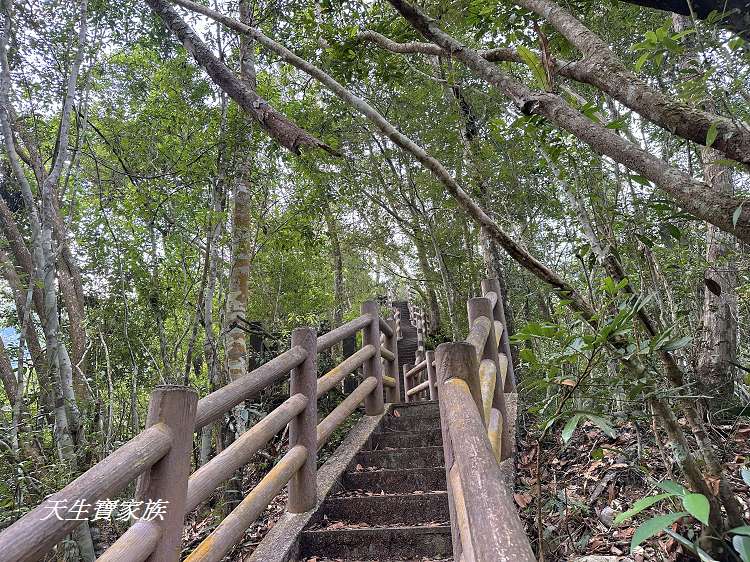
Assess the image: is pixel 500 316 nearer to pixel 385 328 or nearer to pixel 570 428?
pixel 385 328

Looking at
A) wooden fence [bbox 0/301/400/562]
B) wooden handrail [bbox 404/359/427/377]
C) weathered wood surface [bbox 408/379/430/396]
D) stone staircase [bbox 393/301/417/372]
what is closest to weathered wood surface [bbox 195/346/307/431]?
wooden fence [bbox 0/301/400/562]

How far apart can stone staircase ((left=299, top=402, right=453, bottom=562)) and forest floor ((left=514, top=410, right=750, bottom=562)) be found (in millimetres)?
543

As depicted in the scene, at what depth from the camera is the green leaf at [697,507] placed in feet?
3.01

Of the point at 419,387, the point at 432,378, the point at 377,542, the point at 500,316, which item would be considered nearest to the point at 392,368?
the point at 432,378

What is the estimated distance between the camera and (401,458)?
12.3 feet

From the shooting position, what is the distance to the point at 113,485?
1.28 meters

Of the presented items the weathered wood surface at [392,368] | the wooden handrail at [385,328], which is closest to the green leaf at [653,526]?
the wooden handrail at [385,328]

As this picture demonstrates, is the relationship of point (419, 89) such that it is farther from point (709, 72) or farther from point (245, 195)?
point (709, 72)

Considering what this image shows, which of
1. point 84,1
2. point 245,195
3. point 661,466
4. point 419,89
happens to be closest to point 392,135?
point 661,466

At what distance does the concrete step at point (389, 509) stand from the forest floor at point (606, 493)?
20.8 inches

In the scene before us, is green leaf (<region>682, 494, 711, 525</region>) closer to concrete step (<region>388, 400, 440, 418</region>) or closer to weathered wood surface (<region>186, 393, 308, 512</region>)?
weathered wood surface (<region>186, 393, 308, 512</region>)

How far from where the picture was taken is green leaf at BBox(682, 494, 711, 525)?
92 centimetres

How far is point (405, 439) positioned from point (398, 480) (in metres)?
0.85

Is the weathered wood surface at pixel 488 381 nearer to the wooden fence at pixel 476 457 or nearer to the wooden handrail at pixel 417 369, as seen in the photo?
the wooden fence at pixel 476 457
